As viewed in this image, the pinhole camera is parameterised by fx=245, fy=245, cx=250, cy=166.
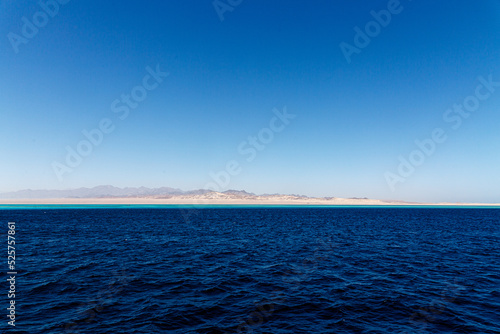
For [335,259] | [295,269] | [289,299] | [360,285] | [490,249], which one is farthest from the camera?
[490,249]

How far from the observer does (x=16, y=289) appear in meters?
20.6

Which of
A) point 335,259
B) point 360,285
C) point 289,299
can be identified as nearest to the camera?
point 289,299

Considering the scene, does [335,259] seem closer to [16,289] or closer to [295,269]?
[295,269]

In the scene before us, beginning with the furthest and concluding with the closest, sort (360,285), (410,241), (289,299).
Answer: (410,241) → (360,285) → (289,299)

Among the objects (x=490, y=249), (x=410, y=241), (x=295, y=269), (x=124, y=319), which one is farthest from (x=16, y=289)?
(x=490, y=249)

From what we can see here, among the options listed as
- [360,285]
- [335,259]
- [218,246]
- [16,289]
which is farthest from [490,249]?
[16,289]

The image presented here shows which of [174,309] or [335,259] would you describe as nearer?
[174,309]

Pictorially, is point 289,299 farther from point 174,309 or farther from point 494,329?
point 494,329

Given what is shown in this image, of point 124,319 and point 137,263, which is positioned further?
point 137,263

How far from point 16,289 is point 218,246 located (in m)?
24.5

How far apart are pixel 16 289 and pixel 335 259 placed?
108ft

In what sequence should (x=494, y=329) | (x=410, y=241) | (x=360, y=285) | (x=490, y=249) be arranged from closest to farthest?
(x=494, y=329) → (x=360, y=285) → (x=490, y=249) → (x=410, y=241)

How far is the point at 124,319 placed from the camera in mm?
15922

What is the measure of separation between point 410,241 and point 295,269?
105 ft
